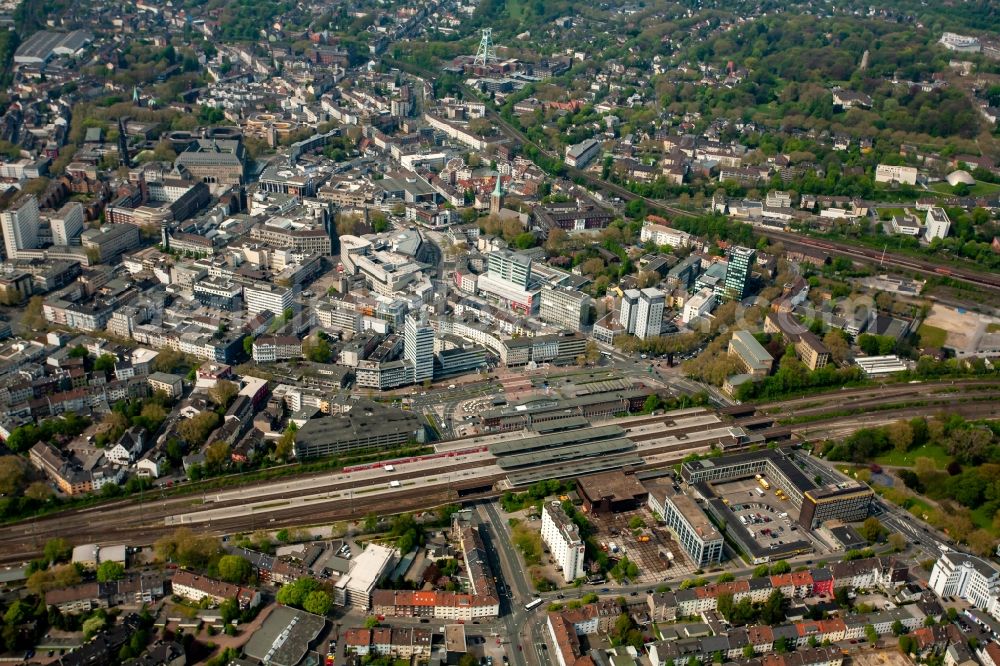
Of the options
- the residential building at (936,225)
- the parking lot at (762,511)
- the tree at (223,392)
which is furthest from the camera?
A: the residential building at (936,225)

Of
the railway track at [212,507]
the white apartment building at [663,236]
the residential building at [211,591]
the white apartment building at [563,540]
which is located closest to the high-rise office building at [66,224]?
the railway track at [212,507]

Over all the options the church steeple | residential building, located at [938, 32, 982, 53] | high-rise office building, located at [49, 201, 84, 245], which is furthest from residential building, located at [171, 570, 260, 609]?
residential building, located at [938, 32, 982, 53]

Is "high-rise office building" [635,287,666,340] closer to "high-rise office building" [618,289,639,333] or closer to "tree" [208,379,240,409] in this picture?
"high-rise office building" [618,289,639,333]

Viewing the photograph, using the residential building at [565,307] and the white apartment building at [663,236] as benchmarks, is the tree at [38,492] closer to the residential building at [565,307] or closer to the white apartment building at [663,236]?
the residential building at [565,307]

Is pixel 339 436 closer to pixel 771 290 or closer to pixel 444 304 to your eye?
pixel 444 304

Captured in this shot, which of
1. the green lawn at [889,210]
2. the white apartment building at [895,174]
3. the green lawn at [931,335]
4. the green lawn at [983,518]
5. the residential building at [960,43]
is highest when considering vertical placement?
the residential building at [960,43]
